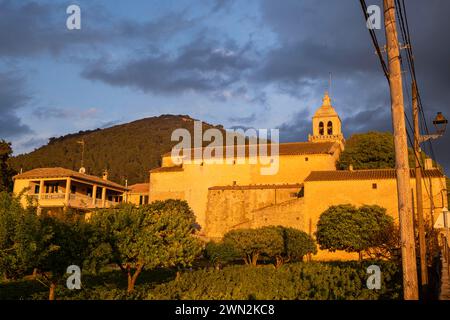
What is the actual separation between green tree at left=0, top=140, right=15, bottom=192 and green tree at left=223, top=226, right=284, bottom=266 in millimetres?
23487

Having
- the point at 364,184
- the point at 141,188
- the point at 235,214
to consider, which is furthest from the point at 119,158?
the point at 364,184

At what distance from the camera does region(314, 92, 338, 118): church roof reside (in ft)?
179

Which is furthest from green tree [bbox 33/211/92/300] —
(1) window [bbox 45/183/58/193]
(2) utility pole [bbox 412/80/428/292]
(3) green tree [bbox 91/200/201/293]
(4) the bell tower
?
(4) the bell tower

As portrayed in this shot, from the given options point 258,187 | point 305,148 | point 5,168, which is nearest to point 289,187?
point 258,187

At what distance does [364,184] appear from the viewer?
38.1 meters

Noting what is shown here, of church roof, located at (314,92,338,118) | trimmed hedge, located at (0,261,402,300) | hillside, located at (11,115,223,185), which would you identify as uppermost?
hillside, located at (11,115,223,185)

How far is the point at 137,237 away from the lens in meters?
18.3

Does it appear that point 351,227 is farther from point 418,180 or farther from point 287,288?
point 418,180

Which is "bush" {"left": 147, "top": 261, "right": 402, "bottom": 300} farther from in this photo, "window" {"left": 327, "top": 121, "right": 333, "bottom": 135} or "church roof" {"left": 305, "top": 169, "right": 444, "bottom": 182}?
"window" {"left": 327, "top": 121, "right": 333, "bottom": 135}

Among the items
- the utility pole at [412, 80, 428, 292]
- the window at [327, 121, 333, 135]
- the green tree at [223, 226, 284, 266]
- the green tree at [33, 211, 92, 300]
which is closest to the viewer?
the utility pole at [412, 80, 428, 292]

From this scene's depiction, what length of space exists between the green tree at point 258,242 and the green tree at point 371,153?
2238 cm

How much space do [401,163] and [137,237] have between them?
13.1m

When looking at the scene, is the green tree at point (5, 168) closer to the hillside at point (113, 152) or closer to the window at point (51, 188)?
the window at point (51, 188)

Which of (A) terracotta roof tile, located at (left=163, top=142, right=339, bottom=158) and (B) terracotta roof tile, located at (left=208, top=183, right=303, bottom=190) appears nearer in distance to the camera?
(B) terracotta roof tile, located at (left=208, top=183, right=303, bottom=190)
